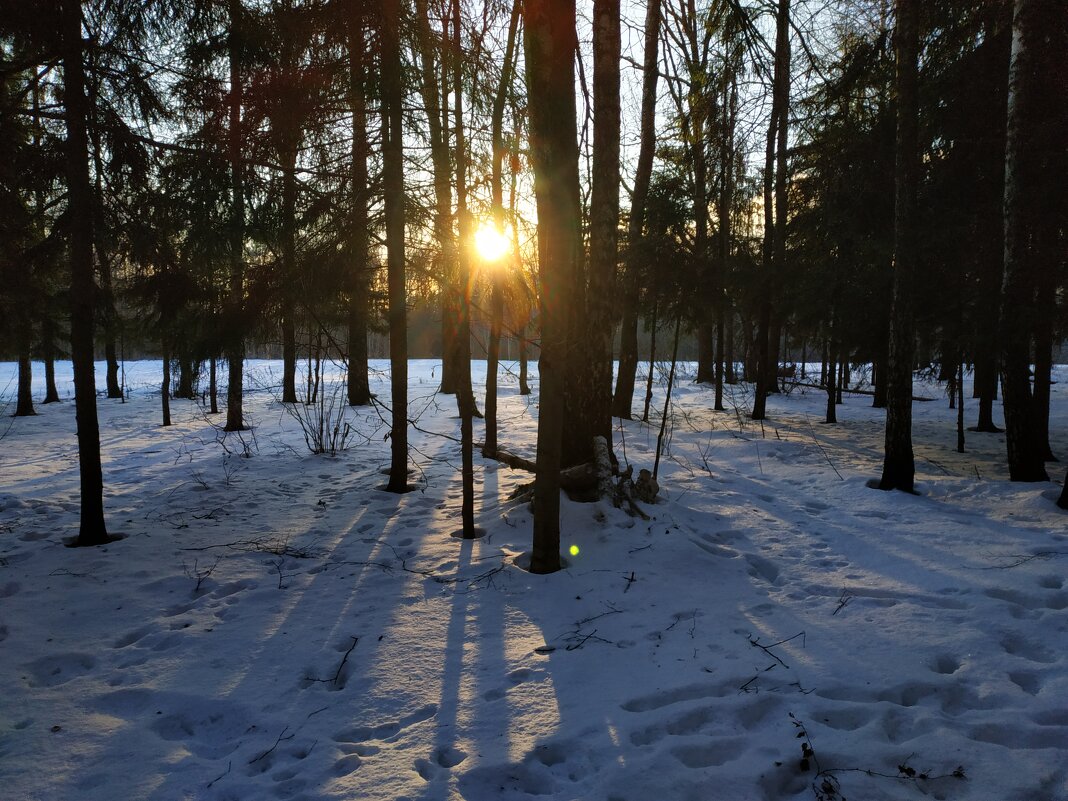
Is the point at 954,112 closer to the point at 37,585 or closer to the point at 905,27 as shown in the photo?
the point at 905,27

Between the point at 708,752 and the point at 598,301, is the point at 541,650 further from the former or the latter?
the point at 598,301

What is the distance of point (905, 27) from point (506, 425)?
9568mm

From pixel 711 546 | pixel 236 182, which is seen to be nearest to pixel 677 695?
pixel 711 546

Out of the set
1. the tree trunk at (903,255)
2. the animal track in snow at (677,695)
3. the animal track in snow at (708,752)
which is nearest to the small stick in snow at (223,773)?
the animal track in snow at (677,695)

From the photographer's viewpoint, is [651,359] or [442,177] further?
[651,359]

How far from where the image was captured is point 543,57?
4074 mm

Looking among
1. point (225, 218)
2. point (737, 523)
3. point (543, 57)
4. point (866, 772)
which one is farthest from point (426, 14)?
point (866, 772)

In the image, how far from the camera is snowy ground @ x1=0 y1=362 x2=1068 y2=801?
2561mm

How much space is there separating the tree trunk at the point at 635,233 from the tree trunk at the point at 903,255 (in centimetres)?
502

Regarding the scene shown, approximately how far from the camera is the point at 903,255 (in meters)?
6.61

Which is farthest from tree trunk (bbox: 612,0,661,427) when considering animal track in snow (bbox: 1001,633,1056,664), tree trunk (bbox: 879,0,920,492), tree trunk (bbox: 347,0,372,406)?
animal track in snow (bbox: 1001,633,1056,664)

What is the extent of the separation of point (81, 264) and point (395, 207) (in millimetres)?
2976

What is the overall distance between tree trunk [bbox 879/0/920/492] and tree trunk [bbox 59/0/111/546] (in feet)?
26.9

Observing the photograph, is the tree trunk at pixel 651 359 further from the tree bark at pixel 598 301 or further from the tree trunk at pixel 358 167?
the tree trunk at pixel 358 167
